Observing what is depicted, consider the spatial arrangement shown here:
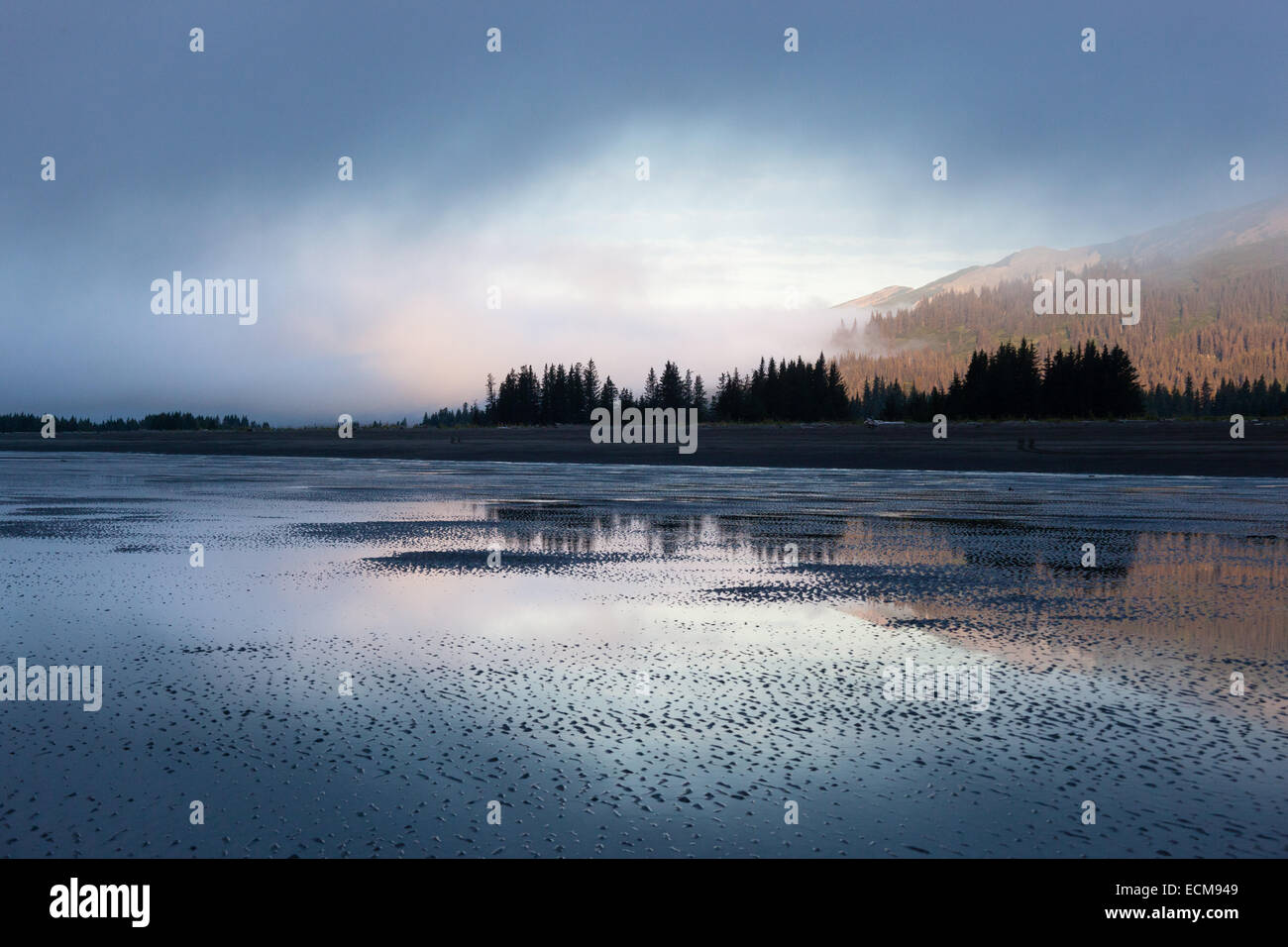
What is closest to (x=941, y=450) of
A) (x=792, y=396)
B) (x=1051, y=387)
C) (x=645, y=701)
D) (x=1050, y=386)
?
(x=645, y=701)

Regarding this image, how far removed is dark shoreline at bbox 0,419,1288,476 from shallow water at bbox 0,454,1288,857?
103 feet

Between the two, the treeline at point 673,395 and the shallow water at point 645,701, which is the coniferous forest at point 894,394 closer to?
the treeline at point 673,395

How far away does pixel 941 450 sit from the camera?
55469mm

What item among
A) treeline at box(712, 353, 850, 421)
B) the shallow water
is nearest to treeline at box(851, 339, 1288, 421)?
treeline at box(712, 353, 850, 421)

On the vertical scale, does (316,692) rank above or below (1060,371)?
below

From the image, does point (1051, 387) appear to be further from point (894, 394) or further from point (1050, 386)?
point (894, 394)

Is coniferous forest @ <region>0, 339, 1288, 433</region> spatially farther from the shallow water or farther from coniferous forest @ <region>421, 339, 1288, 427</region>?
the shallow water

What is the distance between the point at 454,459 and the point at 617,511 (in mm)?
43593

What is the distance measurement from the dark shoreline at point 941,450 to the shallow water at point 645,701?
31.3 metres

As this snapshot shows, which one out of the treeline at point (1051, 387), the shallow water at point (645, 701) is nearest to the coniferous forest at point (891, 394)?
the treeline at point (1051, 387)

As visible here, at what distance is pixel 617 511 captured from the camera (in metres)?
20.8

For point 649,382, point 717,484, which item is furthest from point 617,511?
point 649,382

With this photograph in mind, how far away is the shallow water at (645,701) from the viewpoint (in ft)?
12.8
